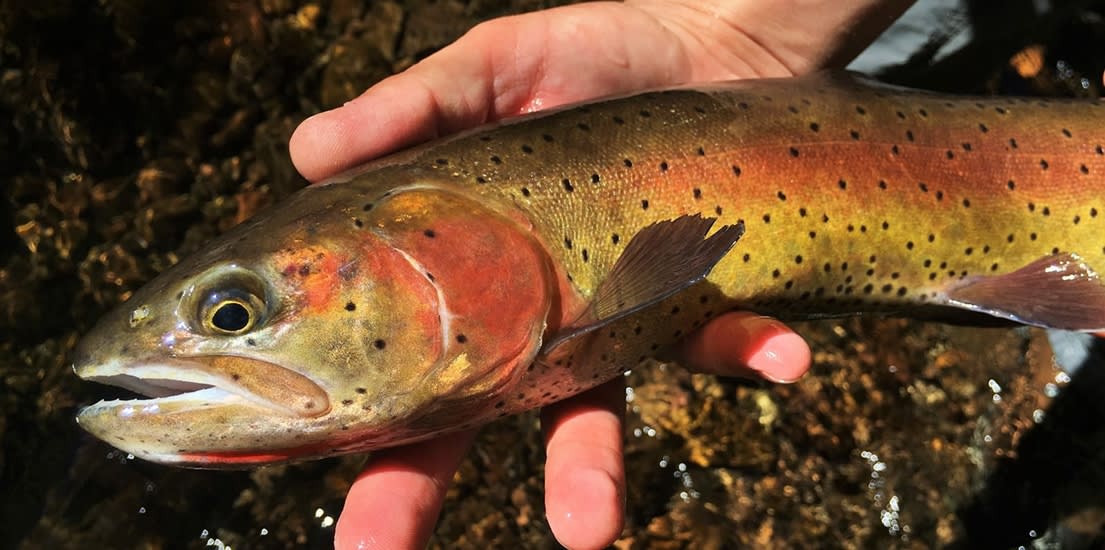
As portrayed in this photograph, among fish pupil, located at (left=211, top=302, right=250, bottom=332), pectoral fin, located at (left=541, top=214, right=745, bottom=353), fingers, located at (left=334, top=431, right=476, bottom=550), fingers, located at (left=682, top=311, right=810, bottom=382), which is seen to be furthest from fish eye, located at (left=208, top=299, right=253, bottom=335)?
fingers, located at (left=682, top=311, right=810, bottom=382)

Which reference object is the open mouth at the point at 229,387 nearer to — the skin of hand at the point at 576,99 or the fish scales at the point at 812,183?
the skin of hand at the point at 576,99

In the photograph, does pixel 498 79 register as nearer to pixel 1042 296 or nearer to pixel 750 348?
pixel 750 348

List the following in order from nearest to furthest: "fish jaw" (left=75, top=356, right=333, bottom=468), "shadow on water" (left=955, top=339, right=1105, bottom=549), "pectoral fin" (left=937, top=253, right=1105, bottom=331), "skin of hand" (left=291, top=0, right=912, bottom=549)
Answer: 1. "fish jaw" (left=75, top=356, right=333, bottom=468)
2. "skin of hand" (left=291, top=0, right=912, bottom=549)
3. "pectoral fin" (left=937, top=253, right=1105, bottom=331)
4. "shadow on water" (left=955, top=339, right=1105, bottom=549)

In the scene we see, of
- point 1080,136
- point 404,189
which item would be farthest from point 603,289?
point 1080,136

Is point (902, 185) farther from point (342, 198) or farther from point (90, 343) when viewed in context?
point (90, 343)

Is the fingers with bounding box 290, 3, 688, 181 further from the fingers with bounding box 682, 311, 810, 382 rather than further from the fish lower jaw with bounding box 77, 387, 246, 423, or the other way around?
the fingers with bounding box 682, 311, 810, 382

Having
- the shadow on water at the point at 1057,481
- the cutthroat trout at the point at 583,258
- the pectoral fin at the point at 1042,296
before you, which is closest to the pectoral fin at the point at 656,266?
the cutthroat trout at the point at 583,258
